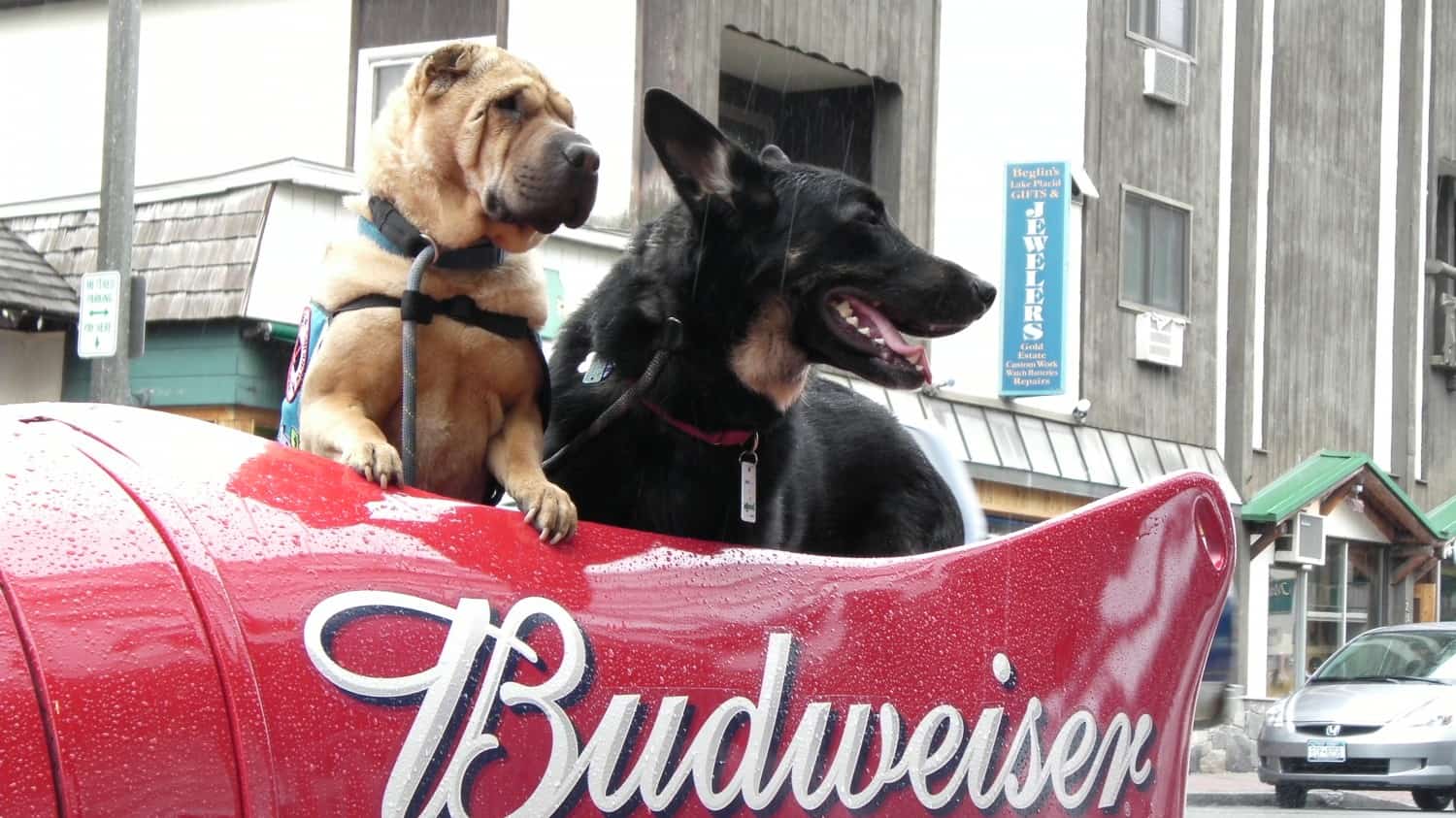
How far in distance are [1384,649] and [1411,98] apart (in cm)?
1097

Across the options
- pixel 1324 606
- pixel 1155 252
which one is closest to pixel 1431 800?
pixel 1155 252

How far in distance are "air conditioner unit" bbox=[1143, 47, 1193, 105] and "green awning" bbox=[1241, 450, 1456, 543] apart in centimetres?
460

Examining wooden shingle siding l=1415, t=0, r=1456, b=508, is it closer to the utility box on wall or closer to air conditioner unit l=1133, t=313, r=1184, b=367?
air conditioner unit l=1133, t=313, r=1184, b=367

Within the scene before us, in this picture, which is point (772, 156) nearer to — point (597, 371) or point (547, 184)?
point (597, 371)

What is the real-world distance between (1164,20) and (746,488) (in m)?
19.2

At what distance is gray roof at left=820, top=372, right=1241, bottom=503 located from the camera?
1789 cm

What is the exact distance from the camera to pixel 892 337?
140 inches

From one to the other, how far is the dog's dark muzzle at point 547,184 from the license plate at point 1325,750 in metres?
14.0

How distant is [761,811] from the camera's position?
2.28 m

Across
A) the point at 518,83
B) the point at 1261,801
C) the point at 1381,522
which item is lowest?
the point at 1261,801

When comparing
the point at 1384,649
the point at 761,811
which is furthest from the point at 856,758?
the point at 1384,649

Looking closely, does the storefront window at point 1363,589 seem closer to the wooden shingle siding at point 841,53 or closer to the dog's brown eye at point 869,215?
the wooden shingle siding at point 841,53

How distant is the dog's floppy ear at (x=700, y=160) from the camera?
330 cm

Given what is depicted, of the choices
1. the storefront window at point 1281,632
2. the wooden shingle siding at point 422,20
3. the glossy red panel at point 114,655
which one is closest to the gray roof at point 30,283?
the wooden shingle siding at point 422,20
